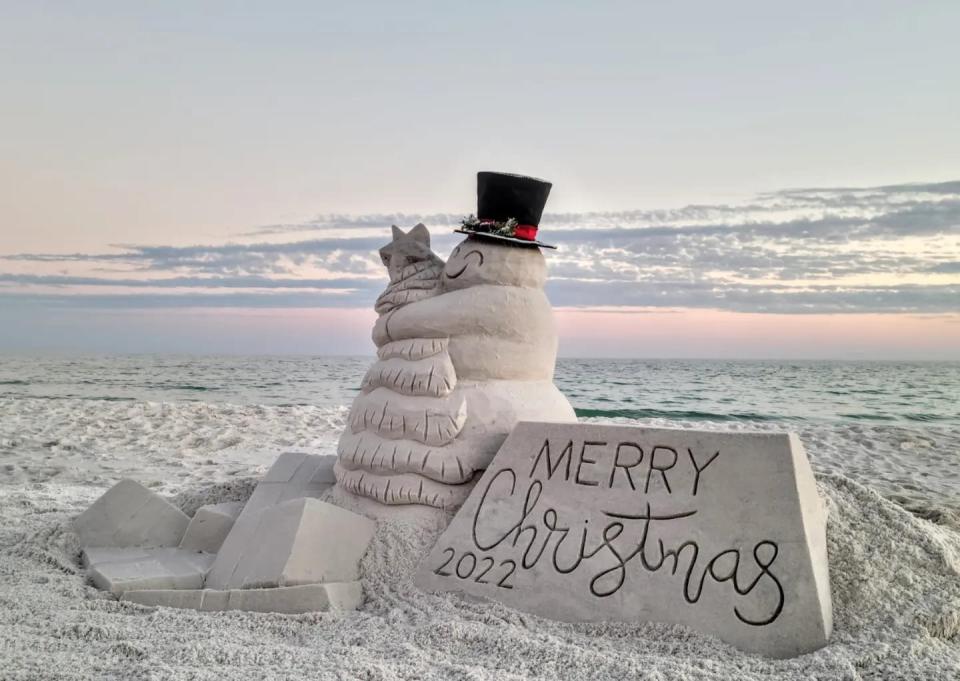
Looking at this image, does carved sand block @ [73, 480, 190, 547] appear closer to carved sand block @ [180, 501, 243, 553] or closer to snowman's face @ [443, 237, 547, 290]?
carved sand block @ [180, 501, 243, 553]

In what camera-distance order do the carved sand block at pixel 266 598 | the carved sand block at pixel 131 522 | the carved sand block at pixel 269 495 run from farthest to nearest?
1. the carved sand block at pixel 131 522
2. the carved sand block at pixel 269 495
3. the carved sand block at pixel 266 598

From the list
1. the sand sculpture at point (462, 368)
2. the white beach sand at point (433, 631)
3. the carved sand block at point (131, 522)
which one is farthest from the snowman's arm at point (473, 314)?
the carved sand block at point (131, 522)

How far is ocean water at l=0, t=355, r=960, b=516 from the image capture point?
8945 millimetres

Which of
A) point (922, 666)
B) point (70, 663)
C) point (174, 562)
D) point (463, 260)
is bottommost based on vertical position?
point (174, 562)

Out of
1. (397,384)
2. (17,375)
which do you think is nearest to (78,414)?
(397,384)

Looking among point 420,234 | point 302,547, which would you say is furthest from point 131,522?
point 420,234

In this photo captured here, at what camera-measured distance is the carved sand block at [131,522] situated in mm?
4887

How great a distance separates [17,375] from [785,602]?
28890mm

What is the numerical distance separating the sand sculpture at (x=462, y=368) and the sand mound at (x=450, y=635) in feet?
1.06

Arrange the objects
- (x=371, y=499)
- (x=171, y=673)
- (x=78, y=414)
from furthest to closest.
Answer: (x=78, y=414), (x=371, y=499), (x=171, y=673)

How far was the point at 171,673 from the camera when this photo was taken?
2.68 metres

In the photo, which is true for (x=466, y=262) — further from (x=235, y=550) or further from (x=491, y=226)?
(x=235, y=550)

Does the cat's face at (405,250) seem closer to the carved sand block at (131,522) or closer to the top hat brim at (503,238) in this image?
the top hat brim at (503,238)

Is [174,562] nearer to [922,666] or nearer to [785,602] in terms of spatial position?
[785,602]
